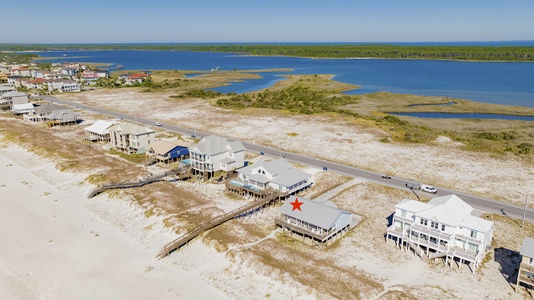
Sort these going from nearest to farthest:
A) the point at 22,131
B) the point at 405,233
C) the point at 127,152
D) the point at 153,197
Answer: the point at 405,233, the point at 153,197, the point at 127,152, the point at 22,131

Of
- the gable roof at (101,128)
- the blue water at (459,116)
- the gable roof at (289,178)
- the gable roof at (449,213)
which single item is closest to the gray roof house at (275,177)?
the gable roof at (289,178)

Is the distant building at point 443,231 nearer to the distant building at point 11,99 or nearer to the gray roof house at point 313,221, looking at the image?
the gray roof house at point 313,221

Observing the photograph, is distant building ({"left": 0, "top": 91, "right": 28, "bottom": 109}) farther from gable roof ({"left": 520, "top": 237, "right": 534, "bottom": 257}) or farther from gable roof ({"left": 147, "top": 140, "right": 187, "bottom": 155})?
gable roof ({"left": 520, "top": 237, "right": 534, "bottom": 257})

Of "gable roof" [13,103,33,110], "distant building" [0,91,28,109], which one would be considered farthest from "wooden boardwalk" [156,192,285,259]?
"distant building" [0,91,28,109]

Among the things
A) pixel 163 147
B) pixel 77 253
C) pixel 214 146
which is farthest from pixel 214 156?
A: pixel 77 253

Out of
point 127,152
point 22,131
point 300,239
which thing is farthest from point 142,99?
point 300,239

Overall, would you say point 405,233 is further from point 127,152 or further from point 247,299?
point 127,152
